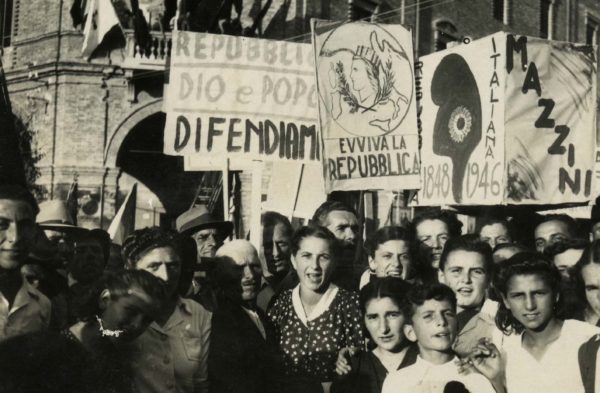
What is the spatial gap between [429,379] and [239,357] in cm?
88

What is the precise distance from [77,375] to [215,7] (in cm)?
1212

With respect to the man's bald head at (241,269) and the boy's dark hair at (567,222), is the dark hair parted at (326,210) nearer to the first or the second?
the man's bald head at (241,269)

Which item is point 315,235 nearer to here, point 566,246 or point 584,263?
point 584,263

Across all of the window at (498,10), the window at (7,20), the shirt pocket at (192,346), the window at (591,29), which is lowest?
the shirt pocket at (192,346)

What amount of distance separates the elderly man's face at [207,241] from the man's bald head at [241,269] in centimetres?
98

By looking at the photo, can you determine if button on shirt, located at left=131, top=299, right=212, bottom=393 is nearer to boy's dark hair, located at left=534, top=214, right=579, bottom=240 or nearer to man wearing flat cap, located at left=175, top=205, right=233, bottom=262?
man wearing flat cap, located at left=175, top=205, right=233, bottom=262

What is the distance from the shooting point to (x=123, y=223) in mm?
7184

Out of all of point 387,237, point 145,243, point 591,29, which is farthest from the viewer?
point 591,29

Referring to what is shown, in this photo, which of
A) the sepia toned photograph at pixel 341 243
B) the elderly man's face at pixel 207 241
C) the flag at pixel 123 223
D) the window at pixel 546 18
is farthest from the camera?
the window at pixel 546 18

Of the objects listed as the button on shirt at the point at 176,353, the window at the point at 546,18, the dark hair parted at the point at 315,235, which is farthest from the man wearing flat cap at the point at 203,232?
the window at the point at 546,18

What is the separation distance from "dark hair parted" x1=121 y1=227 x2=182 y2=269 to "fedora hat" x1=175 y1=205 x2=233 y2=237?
1460 mm

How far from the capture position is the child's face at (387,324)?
3.65 metres

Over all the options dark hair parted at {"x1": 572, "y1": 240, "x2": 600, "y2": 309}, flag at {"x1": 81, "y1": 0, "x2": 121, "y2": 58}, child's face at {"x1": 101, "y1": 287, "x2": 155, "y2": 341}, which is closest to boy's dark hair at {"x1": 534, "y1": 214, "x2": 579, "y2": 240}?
dark hair parted at {"x1": 572, "y1": 240, "x2": 600, "y2": 309}

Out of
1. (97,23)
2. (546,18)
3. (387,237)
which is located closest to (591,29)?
(546,18)
